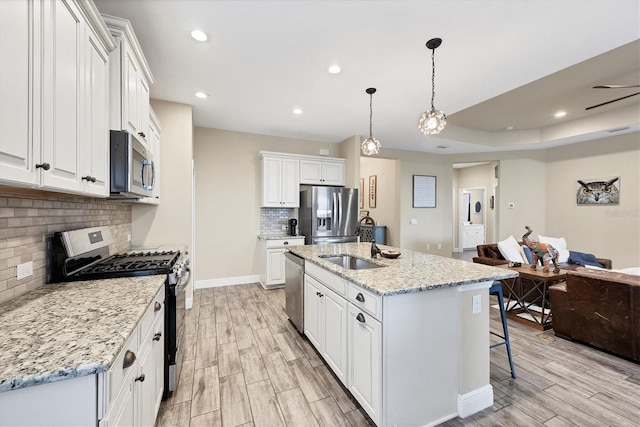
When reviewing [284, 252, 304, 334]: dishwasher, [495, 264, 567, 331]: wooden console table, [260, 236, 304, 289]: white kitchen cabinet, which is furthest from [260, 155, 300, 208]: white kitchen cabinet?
[495, 264, 567, 331]: wooden console table

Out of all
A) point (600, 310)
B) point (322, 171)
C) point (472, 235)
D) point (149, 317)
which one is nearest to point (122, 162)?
point (149, 317)

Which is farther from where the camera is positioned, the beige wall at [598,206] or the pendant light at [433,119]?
the beige wall at [598,206]

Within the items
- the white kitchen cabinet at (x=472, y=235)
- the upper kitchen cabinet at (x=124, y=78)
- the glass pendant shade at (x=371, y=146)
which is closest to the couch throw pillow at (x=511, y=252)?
the glass pendant shade at (x=371, y=146)

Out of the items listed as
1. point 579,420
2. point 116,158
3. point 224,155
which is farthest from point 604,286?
point 224,155

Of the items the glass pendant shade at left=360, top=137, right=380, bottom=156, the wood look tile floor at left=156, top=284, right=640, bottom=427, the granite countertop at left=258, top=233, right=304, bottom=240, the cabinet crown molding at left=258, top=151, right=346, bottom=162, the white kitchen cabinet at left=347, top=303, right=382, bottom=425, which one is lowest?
the wood look tile floor at left=156, top=284, right=640, bottom=427

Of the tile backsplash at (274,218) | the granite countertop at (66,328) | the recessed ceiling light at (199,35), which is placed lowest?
the granite countertop at (66,328)

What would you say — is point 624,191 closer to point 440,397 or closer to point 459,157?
point 459,157

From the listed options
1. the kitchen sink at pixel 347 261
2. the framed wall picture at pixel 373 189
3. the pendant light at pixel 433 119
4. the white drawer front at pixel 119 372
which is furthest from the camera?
the framed wall picture at pixel 373 189

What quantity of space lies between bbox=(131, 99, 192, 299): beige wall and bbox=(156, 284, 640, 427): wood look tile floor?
123cm

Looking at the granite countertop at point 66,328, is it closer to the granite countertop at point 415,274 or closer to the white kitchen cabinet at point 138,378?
the white kitchen cabinet at point 138,378

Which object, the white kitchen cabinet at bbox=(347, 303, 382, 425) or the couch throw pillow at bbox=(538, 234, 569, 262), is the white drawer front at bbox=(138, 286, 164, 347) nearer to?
the white kitchen cabinet at bbox=(347, 303, 382, 425)

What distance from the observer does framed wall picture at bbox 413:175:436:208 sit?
247 inches

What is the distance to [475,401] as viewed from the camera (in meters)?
1.74

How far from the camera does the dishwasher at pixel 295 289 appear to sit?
266 cm
